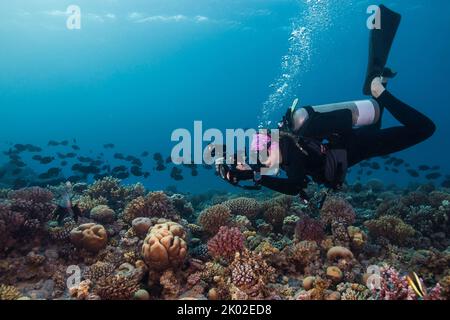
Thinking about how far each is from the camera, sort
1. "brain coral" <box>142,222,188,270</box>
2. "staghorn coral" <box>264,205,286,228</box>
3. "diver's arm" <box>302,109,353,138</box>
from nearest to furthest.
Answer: "diver's arm" <box>302,109,353,138</box> → "brain coral" <box>142,222,188,270</box> → "staghorn coral" <box>264,205,286,228</box>

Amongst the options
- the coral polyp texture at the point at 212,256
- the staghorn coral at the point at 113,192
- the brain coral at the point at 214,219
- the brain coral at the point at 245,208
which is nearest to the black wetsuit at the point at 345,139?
the coral polyp texture at the point at 212,256

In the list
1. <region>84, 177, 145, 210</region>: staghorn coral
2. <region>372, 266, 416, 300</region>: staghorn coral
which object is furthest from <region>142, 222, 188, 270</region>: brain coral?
<region>84, 177, 145, 210</region>: staghorn coral

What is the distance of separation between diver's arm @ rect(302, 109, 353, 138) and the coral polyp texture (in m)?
1.18

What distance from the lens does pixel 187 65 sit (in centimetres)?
9088

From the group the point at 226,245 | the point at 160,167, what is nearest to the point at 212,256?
the point at 226,245

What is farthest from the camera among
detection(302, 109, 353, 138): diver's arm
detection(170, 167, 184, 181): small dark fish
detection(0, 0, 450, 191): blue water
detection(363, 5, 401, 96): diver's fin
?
detection(0, 0, 450, 191): blue water

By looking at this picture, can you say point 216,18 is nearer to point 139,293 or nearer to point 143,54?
point 143,54

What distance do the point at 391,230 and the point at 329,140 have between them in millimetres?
3716

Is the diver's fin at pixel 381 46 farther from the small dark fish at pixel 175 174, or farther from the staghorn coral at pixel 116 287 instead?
the small dark fish at pixel 175 174

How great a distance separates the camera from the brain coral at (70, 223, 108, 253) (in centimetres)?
676

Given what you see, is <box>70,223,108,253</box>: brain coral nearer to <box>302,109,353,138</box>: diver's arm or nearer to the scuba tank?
the scuba tank

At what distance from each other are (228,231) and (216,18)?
158 feet

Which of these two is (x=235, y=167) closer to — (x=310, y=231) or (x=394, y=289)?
(x=394, y=289)

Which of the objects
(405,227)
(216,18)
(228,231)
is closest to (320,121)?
(228,231)
